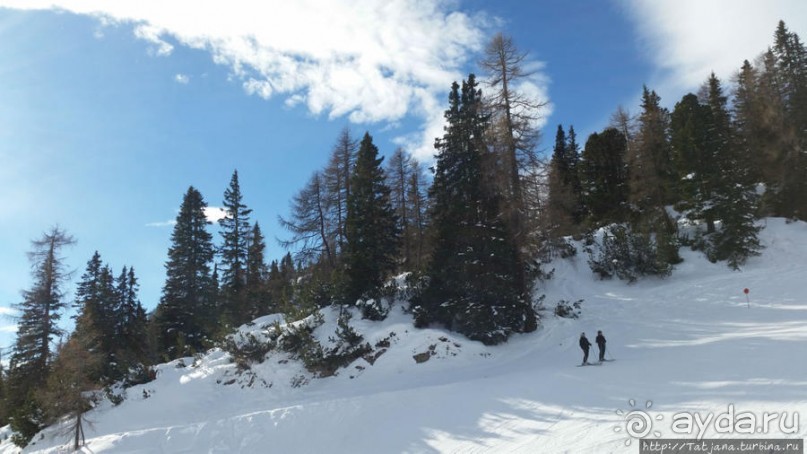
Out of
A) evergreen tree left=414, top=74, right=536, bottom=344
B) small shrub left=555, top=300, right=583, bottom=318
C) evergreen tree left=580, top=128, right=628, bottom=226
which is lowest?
small shrub left=555, top=300, right=583, bottom=318

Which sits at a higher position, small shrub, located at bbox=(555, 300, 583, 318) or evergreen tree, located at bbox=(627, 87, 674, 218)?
evergreen tree, located at bbox=(627, 87, 674, 218)

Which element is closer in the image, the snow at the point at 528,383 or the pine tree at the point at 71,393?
the snow at the point at 528,383

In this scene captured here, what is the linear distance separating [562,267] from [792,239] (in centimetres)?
1399

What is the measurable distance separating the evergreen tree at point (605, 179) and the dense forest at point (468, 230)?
14 centimetres

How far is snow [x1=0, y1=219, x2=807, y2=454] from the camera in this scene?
396 inches

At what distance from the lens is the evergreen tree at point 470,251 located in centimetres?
2162

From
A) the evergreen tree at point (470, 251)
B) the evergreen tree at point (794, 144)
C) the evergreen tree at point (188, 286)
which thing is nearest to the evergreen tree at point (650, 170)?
the evergreen tree at point (794, 144)

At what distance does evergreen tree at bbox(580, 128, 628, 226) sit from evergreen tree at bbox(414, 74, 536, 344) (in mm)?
19391

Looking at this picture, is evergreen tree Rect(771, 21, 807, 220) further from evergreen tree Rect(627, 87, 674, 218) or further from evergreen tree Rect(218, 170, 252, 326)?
evergreen tree Rect(218, 170, 252, 326)

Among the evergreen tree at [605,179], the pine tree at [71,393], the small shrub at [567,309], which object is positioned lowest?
the pine tree at [71,393]

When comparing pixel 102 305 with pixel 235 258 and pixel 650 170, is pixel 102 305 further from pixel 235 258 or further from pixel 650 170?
pixel 650 170

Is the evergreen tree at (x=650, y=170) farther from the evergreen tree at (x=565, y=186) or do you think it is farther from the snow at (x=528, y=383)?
the snow at (x=528, y=383)

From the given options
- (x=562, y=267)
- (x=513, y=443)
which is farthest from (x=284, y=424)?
(x=562, y=267)

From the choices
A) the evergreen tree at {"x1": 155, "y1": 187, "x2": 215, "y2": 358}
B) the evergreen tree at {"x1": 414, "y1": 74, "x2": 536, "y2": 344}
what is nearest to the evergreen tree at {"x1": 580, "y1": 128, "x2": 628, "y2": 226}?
the evergreen tree at {"x1": 414, "y1": 74, "x2": 536, "y2": 344}
